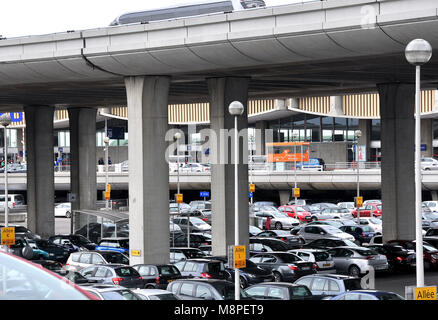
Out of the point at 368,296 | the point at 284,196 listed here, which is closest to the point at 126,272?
the point at 368,296

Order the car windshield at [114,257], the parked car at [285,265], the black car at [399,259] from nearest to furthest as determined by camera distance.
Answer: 1. the parked car at [285,265]
2. the car windshield at [114,257]
3. the black car at [399,259]

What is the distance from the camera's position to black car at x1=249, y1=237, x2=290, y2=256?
35.2m

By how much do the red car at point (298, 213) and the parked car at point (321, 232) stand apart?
50.8 ft

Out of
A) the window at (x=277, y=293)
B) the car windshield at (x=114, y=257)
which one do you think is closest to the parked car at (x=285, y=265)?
the car windshield at (x=114, y=257)

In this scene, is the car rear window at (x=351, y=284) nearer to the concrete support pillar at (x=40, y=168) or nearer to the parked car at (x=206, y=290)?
the parked car at (x=206, y=290)

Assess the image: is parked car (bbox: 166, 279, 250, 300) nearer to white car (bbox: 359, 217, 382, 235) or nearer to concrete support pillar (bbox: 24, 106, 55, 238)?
white car (bbox: 359, 217, 382, 235)

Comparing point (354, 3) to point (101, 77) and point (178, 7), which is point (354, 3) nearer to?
point (178, 7)

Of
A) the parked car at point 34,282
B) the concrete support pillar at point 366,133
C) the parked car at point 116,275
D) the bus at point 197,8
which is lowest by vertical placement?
the parked car at point 116,275

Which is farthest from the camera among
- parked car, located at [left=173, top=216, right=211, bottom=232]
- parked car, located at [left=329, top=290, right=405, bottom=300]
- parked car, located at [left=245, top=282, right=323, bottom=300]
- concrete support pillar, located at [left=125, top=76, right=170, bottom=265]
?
parked car, located at [left=173, top=216, right=211, bottom=232]

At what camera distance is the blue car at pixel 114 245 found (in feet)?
125

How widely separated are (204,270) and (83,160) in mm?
30640

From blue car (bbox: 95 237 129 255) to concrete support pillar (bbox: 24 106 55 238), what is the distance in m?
14.4

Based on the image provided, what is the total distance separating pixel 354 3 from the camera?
24469 millimetres

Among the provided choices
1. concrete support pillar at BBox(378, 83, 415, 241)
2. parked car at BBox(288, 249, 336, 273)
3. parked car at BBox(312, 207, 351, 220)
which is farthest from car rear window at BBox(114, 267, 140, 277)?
parked car at BBox(312, 207, 351, 220)
